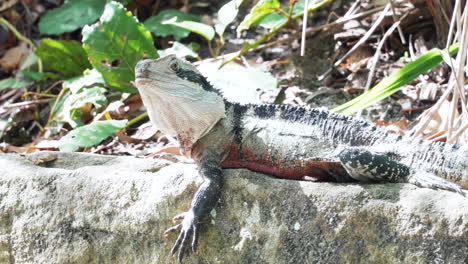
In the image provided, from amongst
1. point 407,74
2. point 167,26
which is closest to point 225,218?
point 407,74

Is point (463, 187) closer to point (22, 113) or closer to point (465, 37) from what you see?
point (465, 37)

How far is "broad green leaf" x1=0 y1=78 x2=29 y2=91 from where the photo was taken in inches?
316

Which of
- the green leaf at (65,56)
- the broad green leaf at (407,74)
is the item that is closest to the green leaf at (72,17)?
the green leaf at (65,56)

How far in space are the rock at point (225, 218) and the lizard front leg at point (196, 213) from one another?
0.08m

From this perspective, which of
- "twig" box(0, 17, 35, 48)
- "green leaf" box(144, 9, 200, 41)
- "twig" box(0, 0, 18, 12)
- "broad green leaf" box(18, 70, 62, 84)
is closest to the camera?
"green leaf" box(144, 9, 200, 41)

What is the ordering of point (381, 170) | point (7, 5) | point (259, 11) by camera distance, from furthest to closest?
1. point (7, 5)
2. point (259, 11)
3. point (381, 170)

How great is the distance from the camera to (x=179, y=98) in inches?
168

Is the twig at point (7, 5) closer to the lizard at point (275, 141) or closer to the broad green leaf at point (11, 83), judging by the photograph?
the broad green leaf at point (11, 83)

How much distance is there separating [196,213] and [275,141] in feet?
3.13

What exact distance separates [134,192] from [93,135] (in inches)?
80.4

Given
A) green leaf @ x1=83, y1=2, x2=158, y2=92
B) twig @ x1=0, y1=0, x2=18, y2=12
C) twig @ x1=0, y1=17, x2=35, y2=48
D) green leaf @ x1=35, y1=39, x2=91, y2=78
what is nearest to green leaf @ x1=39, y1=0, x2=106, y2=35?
green leaf @ x1=35, y1=39, x2=91, y2=78

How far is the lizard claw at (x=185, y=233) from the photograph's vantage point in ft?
12.0

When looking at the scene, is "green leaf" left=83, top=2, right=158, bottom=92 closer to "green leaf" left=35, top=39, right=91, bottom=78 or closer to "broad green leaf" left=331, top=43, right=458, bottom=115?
"green leaf" left=35, top=39, right=91, bottom=78

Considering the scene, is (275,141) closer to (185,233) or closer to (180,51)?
(185,233)
